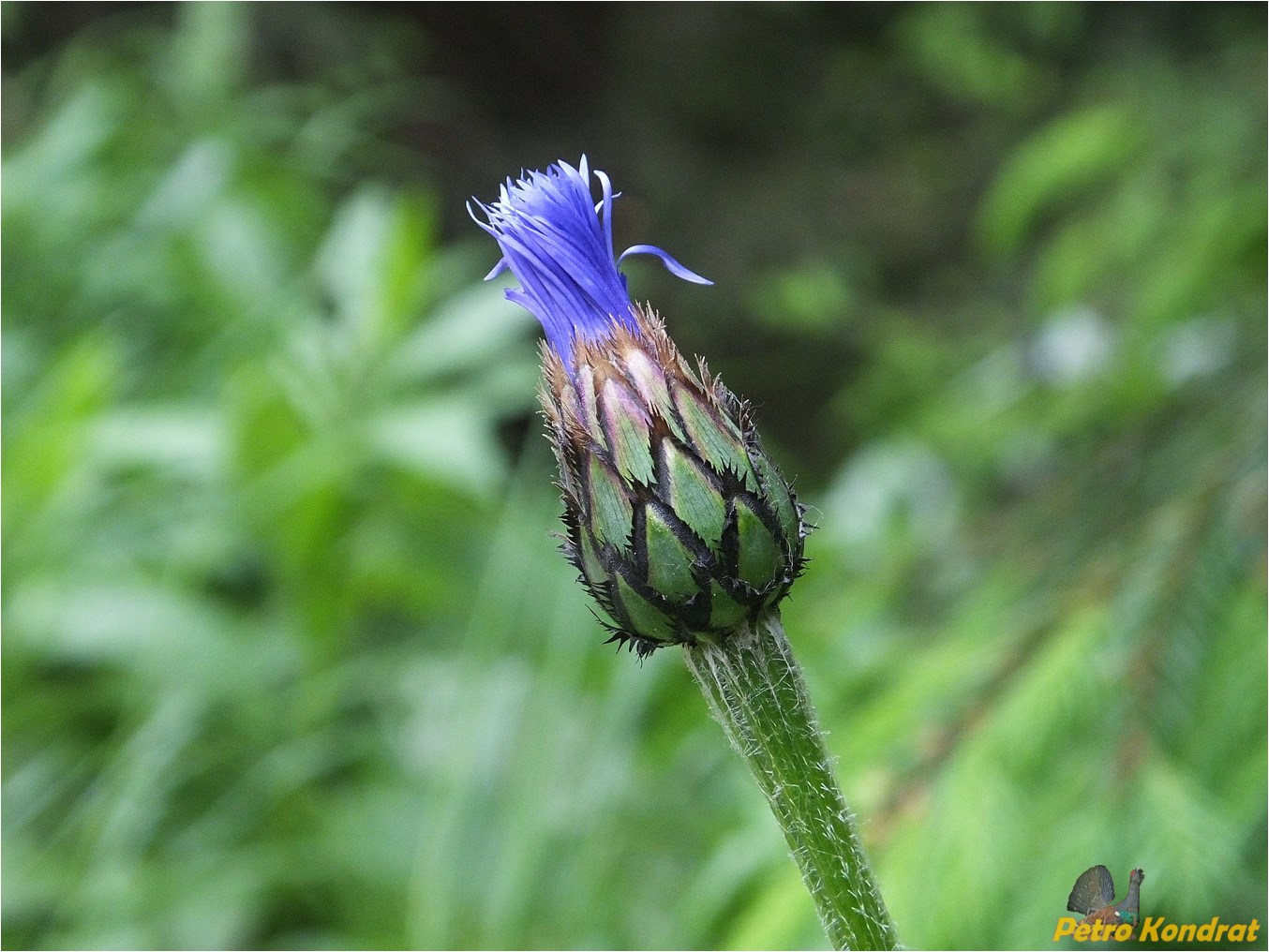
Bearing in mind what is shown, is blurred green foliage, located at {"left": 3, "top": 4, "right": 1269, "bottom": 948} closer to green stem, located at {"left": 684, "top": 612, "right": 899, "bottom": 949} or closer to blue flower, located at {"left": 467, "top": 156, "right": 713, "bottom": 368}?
green stem, located at {"left": 684, "top": 612, "right": 899, "bottom": 949}

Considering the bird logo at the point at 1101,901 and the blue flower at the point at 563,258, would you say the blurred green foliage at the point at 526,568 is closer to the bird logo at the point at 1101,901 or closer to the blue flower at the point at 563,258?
the bird logo at the point at 1101,901

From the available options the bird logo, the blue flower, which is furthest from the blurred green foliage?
the blue flower

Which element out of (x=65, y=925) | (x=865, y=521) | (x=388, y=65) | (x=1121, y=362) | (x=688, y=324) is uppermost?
(x=388, y=65)

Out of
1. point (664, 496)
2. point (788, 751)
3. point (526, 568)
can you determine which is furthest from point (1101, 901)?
point (526, 568)

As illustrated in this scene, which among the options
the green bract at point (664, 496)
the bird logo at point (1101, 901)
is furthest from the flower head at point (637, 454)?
the bird logo at point (1101, 901)

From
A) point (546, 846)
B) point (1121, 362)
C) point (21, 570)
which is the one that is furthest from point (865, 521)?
point (21, 570)

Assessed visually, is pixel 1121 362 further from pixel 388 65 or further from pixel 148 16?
pixel 148 16
